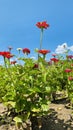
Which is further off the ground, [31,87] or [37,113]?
[31,87]

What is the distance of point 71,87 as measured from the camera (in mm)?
6250

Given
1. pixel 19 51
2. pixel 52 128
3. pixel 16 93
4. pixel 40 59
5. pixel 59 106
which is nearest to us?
pixel 16 93

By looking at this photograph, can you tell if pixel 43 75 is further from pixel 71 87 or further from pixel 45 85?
pixel 71 87

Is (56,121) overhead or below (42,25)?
below

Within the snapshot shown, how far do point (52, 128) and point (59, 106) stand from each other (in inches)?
36.9

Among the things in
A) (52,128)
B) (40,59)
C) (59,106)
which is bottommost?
(52,128)

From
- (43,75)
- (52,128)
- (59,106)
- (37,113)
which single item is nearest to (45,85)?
(43,75)

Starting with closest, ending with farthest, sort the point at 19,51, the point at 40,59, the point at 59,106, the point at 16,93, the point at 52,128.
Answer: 1. the point at 16,93
2. the point at 40,59
3. the point at 52,128
4. the point at 19,51
5. the point at 59,106

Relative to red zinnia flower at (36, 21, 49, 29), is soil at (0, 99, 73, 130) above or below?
below

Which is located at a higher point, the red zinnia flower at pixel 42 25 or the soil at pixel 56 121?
the red zinnia flower at pixel 42 25

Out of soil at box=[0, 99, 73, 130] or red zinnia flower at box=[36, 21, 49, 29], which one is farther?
soil at box=[0, 99, 73, 130]

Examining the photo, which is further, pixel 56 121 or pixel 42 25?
pixel 56 121

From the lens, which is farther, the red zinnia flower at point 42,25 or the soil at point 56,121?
the soil at point 56,121

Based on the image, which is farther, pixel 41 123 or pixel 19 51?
pixel 19 51
